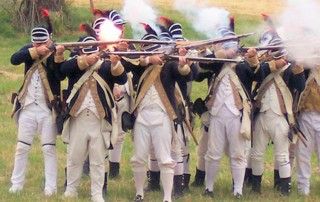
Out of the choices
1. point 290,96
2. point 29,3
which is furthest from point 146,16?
point 29,3

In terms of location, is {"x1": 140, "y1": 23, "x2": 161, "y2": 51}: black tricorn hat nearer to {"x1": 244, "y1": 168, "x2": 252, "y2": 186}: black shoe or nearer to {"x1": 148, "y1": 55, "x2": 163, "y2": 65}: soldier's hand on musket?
{"x1": 148, "y1": 55, "x2": 163, "y2": 65}: soldier's hand on musket

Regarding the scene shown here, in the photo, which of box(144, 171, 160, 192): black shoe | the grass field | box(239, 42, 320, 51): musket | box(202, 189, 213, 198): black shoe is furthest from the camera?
box(144, 171, 160, 192): black shoe

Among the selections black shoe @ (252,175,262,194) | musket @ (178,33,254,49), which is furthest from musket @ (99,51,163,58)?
black shoe @ (252,175,262,194)

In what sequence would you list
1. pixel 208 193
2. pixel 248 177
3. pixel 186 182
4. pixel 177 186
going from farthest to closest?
pixel 248 177 → pixel 186 182 → pixel 208 193 → pixel 177 186

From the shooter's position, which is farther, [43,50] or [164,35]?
[164,35]

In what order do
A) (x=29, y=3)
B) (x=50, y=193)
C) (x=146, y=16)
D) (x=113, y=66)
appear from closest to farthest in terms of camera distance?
(x=113, y=66), (x=50, y=193), (x=146, y=16), (x=29, y=3)

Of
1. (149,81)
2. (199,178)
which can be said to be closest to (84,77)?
(149,81)

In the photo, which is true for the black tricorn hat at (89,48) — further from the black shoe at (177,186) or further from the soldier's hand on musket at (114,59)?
the black shoe at (177,186)

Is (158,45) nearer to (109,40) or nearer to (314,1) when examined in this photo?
(109,40)

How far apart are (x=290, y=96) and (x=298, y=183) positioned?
3.92ft

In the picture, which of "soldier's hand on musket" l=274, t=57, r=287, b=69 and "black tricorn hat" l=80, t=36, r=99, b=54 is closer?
"black tricorn hat" l=80, t=36, r=99, b=54

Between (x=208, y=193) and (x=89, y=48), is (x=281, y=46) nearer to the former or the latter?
(x=208, y=193)

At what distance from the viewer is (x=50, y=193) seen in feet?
27.0

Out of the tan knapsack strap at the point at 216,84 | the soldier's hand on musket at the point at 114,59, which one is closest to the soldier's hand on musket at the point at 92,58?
the soldier's hand on musket at the point at 114,59
